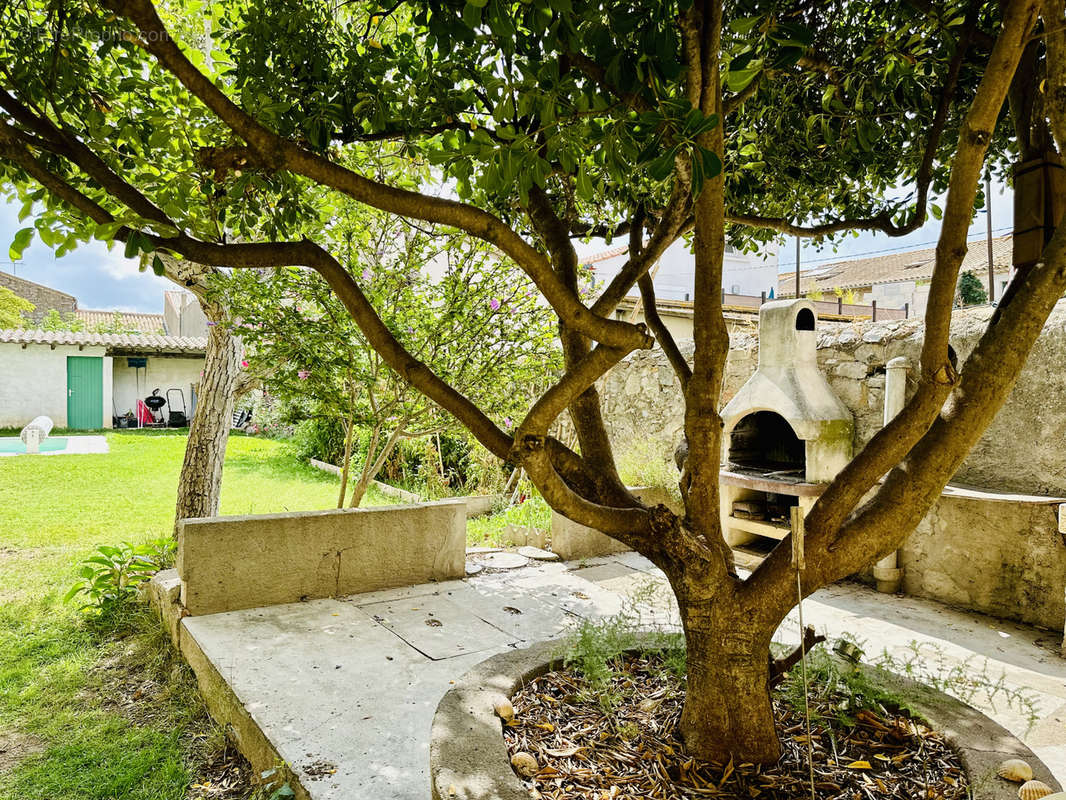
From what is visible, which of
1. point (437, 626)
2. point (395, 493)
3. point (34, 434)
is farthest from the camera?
point (34, 434)

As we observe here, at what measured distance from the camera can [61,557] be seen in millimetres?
5531

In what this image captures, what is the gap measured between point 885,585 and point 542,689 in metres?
3.86

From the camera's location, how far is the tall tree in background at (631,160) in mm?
1437

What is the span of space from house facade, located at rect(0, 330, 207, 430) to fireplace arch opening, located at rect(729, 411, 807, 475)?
15.9 meters

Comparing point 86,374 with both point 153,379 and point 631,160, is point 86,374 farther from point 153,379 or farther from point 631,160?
point 631,160

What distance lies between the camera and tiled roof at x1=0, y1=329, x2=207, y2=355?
16719 mm

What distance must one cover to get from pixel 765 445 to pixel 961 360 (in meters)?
1.87

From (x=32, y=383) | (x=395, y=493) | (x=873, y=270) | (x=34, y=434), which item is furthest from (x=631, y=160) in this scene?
(x=873, y=270)

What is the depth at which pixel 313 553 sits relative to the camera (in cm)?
425

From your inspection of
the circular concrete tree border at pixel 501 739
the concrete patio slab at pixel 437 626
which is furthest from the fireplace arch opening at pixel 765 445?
the circular concrete tree border at pixel 501 739

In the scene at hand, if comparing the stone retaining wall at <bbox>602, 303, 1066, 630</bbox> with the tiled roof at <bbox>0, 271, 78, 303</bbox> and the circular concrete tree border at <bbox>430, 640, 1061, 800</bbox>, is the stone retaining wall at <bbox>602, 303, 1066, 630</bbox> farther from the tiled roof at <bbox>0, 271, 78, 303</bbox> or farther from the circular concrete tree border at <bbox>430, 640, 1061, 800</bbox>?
the tiled roof at <bbox>0, 271, 78, 303</bbox>

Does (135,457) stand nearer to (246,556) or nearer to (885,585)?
(246,556)

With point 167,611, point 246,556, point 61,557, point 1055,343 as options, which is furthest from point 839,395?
point 61,557

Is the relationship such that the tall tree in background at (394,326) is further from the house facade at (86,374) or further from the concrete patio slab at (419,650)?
the house facade at (86,374)
